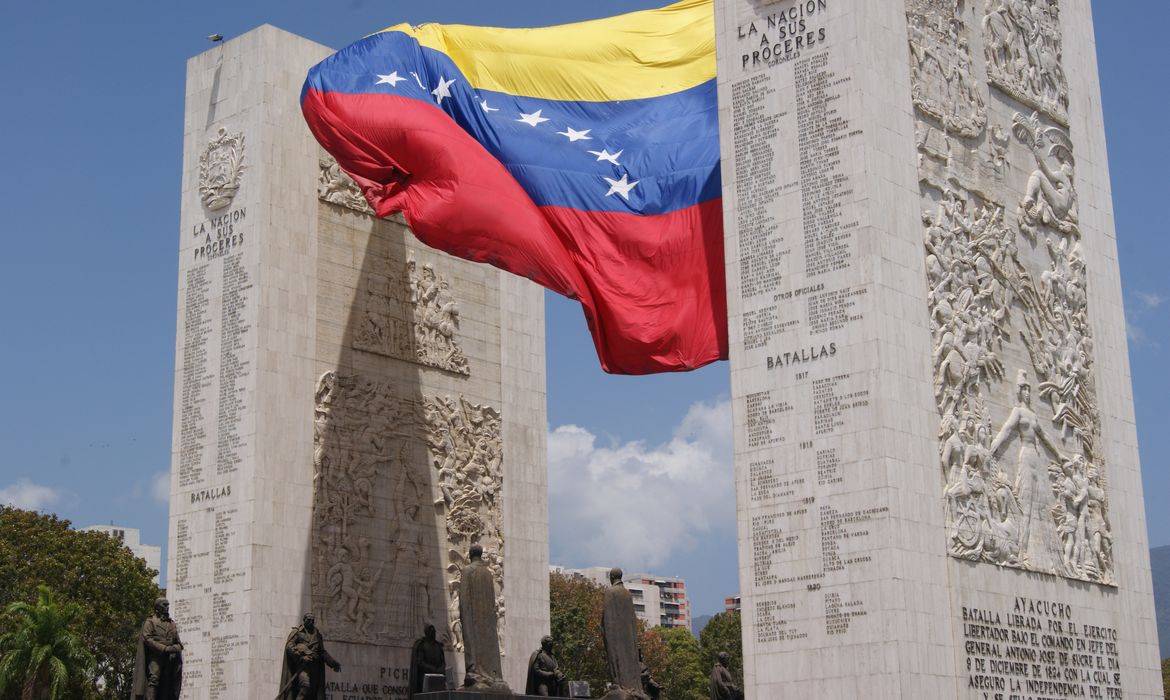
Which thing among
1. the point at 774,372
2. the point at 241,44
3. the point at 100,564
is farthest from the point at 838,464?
the point at 100,564

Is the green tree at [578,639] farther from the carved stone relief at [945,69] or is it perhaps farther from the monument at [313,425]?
the carved stone relief at [945,69]

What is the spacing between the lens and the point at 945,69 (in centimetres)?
1886

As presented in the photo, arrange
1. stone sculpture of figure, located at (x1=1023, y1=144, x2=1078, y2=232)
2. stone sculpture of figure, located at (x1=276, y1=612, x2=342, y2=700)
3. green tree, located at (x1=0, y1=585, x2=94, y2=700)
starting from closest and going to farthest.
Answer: stone sculpture of figure, located at (x1=276, y1=612, x2=342, y2=700) < stone sculpture of figure, located at (x1=1023, y1=144, x2=1078, y2=232) < green tree, located at (x1=0, y1=585, x2=94, y2=700)

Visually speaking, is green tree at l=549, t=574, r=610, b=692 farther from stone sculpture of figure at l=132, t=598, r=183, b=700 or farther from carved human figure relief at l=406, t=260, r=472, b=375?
stone sculpture of figure at l=132, t=598, r=183, b=700

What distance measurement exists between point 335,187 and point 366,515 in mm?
4969

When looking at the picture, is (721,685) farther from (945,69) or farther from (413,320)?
(413,320)

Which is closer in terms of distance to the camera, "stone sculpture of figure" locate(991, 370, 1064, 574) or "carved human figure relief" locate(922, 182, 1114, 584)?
"carved human figure relief" locate(922, 182, 1114, 584)

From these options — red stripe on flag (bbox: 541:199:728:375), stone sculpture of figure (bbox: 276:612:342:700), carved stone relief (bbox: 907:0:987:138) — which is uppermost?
carved stone relief (bbox: 907:0:987:138)

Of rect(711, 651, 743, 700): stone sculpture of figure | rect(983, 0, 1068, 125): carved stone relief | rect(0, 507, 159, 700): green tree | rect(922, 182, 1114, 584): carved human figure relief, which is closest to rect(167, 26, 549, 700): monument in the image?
rect(711, 651, 743, 700): stone sculpture of figure

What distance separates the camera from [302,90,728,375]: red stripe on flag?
19.9 meters

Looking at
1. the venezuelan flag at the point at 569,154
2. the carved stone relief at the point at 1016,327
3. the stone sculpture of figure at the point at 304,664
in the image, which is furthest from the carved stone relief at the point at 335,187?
the carved stone relief at the point at 1016,327

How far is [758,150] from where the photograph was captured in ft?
59.6

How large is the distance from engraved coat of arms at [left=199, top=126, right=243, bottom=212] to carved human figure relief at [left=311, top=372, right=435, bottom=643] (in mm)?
3070

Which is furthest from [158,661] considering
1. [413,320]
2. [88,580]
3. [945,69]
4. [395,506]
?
[88,580]
